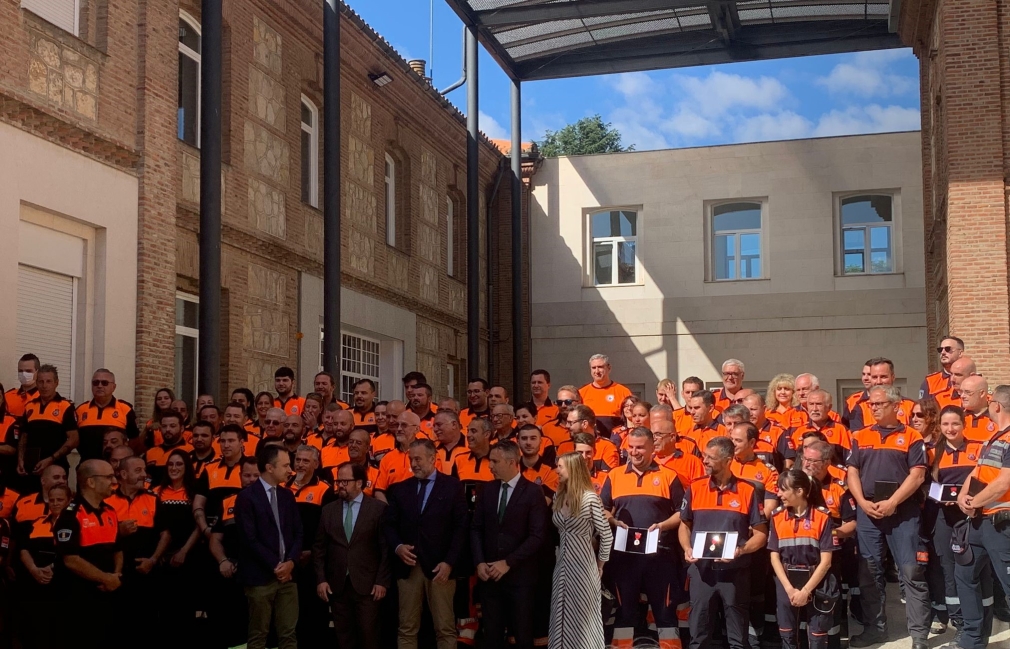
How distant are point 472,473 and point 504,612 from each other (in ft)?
4.62

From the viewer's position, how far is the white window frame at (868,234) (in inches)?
1100

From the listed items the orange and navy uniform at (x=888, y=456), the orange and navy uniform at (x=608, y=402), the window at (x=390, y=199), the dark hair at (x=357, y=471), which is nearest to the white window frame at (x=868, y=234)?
the window at (x=390, y=199)

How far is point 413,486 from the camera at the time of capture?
991 cm

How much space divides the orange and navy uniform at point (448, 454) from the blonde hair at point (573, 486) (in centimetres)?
163

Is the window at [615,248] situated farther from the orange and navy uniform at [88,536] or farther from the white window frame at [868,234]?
the orange and navy uniform at [88,536]

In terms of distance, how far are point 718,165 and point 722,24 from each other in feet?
15.1

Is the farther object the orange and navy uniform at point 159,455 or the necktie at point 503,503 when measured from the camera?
the orange and navy uniform at point 159,455

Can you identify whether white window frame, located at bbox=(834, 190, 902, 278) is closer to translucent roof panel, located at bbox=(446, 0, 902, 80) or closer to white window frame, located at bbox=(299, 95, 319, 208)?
translucent roof panel, located at bbox=(446, 0, 902, 80)

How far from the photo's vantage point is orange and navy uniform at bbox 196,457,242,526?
1079 centimetres

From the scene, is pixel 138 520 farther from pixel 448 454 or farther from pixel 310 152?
pixel 310 152

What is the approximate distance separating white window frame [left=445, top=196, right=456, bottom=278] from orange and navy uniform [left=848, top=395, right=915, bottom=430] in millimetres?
16774

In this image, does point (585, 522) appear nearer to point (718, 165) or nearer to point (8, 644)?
point (8, 644)

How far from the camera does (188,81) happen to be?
1758cm

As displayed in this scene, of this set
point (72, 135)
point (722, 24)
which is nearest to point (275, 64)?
point (72, 135)
